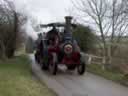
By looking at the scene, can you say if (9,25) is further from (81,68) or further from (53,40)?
(81,68)

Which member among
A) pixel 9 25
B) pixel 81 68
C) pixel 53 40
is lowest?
pixel 81 68

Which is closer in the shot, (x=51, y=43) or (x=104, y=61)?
(x=104, y=61)

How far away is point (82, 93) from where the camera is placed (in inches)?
282

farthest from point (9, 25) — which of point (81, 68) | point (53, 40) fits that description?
point (81, 68)

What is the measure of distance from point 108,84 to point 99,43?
1039 cm

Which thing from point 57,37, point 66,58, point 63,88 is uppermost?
point 57,37

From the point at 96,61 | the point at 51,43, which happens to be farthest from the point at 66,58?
the point at 96,61

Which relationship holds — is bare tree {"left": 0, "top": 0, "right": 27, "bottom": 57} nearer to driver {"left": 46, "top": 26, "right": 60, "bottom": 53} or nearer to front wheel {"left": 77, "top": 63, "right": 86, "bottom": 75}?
driver {"left": 46, "top": 26, "right": 60, "bottom": 53}

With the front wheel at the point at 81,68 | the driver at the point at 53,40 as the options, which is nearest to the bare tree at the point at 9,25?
the driver at the point at 53,40

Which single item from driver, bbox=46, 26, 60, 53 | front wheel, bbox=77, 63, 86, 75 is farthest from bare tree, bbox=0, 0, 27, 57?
front wheel, bbox=77, 63, 86, 75

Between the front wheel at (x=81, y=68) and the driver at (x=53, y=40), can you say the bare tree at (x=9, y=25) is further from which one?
the front wheel at (x=81, y=68)

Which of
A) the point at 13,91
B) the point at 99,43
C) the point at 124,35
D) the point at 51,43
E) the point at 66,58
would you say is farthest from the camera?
the point at 99,43

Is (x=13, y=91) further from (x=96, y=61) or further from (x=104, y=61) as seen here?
(x=96, y=61)

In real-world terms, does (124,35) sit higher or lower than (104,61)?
higher
